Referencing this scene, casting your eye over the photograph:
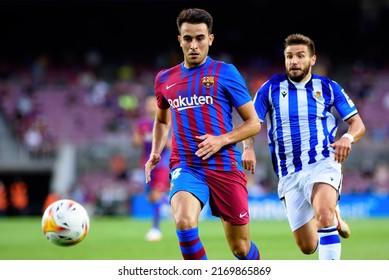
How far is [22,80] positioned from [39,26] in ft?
12.7

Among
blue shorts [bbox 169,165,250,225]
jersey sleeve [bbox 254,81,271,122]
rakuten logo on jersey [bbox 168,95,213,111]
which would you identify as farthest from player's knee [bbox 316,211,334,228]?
rakuten logo on jersey [bbox 168,95,213,111]

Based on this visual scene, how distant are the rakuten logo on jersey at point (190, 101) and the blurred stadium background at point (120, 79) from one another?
1652cm

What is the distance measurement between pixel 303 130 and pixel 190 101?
1.41m

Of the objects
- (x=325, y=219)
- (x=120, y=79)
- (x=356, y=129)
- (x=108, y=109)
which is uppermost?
(x=120, y=79)

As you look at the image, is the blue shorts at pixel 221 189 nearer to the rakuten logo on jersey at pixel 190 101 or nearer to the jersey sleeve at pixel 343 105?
the rakuten logo on jersey at pixel 190 101

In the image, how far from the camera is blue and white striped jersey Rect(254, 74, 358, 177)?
778 cm

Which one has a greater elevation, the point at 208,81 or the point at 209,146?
the point at 208,81

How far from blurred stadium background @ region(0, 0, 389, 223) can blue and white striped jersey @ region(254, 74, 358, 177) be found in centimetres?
1549

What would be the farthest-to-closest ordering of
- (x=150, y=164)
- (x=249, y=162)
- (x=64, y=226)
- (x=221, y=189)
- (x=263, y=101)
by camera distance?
(x=263, y=101) < (x=64, y=226) < (x=249, y=162) < (x=150, y=164) < (x=221, y=189)

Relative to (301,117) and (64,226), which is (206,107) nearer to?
(301,117)

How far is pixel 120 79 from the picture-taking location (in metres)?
33.4

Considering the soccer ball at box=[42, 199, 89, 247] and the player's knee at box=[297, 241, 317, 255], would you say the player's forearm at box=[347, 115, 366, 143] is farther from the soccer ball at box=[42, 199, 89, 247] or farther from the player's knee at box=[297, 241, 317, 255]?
the soccer ball at box=[42, 199, 89, 247]

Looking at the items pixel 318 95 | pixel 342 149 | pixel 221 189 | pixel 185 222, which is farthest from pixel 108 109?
pixel 185 222
